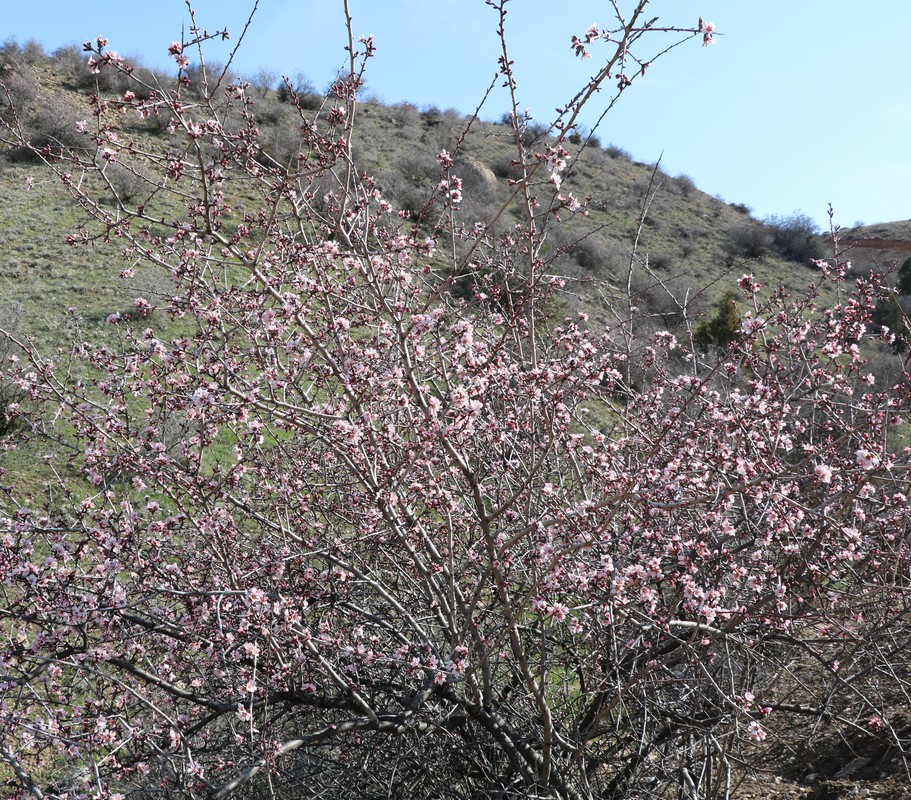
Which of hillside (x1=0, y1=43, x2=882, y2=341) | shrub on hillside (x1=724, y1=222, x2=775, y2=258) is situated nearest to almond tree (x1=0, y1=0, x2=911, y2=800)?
hillside (x1=0, y1=43, x2=882, y2=341)

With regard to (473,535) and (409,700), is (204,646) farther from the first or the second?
(473,535)

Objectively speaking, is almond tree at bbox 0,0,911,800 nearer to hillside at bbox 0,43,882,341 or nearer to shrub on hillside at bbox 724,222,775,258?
hillside at bbox 0,43,882,341

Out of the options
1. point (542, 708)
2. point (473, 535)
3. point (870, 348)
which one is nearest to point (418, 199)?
point (870, 348)

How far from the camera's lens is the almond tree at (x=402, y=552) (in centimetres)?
316

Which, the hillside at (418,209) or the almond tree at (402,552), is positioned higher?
the hillside at (418,209)

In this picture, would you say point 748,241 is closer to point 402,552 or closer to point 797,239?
point 797,239

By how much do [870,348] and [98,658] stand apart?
2164 centimetres

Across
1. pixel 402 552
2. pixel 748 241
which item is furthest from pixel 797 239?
pixel 402 552

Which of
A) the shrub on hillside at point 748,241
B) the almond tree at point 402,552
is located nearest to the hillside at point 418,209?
the shrub on hillside at point 748,241

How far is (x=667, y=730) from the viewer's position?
3994 mm

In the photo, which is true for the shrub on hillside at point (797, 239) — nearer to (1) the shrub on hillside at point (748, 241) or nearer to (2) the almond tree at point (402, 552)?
(1) the shrub on hillside at point (748, 241)

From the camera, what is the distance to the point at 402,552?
4477 mm

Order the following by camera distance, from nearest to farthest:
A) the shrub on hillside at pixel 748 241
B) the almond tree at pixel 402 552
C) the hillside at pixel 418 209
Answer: the almond tree at pixel 402 552 → the hillside at pixel 418 209 → the shrub on hillside at pixel 748 241

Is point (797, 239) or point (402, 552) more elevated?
point (797, 239)
